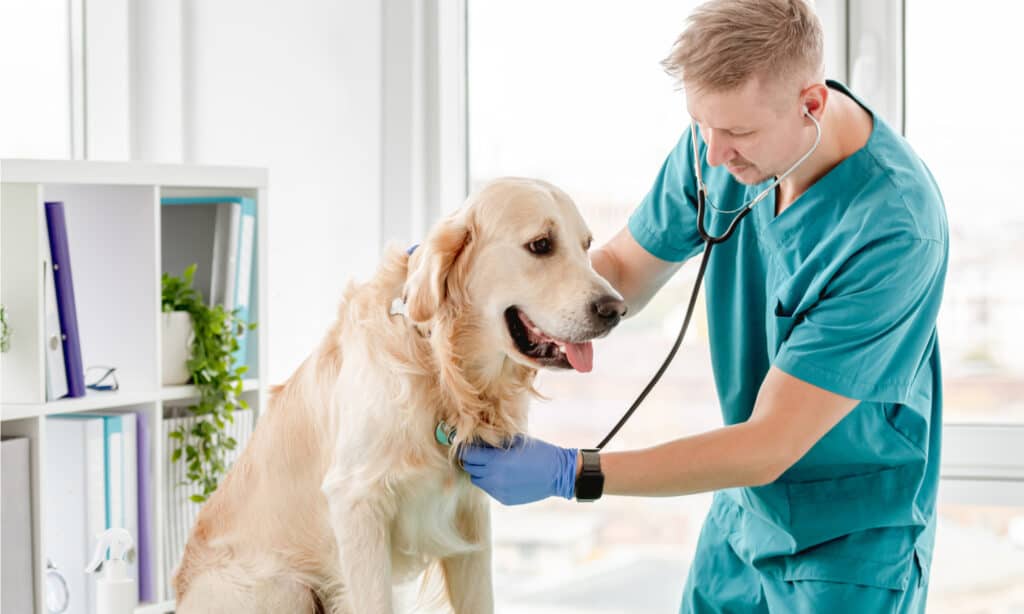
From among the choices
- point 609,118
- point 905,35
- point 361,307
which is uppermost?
point 905,35

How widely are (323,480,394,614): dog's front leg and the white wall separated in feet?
3.54

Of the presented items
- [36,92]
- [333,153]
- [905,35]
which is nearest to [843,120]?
[905,35]

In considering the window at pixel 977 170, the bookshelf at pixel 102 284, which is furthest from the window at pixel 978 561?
the bookshelf at pixel 102 284

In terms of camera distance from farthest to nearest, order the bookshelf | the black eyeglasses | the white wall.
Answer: the white wall < the black eyeglasses < the bookshelf

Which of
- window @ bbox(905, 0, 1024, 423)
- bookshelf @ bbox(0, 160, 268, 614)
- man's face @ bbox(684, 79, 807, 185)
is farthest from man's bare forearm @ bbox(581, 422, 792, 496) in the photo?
window @ bbox(905, 0, 1024, 423)

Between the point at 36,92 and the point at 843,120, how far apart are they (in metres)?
1.97

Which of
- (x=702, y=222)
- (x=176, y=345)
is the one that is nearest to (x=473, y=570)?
(x=702, y=222)

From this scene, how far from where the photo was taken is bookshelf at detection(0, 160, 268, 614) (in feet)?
5.37

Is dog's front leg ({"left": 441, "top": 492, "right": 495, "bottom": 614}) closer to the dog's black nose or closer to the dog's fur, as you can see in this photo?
the dog's fur

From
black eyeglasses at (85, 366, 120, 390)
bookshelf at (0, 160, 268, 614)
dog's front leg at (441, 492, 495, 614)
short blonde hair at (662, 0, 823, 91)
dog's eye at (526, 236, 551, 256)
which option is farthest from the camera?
black eyeglasses at (85, 366, 120, 390)

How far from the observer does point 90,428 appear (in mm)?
1777

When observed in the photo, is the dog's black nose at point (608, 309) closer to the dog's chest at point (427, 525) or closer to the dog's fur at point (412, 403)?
the dog's fur at point (412, 403)

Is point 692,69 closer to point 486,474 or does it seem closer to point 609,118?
point 486,474

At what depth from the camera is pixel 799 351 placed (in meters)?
1.35
